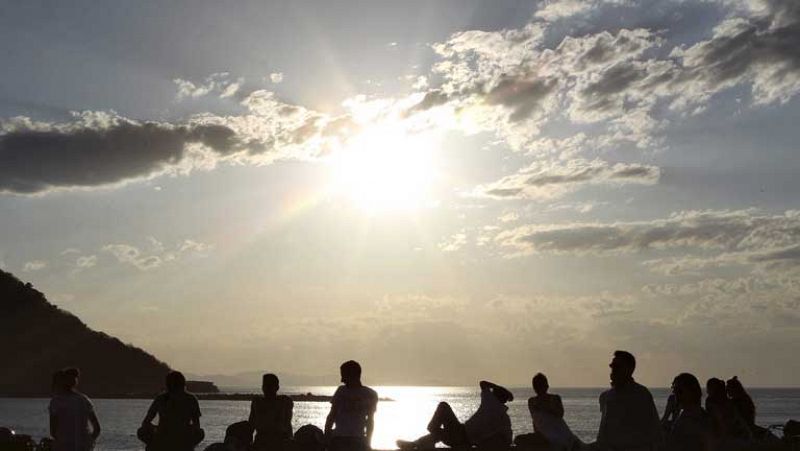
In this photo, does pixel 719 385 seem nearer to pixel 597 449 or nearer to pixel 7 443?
pixel 597 449

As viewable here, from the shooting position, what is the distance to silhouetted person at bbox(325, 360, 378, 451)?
1179cm

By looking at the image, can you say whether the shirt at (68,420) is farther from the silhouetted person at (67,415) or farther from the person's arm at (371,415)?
the person's arm at (371,415)

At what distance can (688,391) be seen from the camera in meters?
9.97

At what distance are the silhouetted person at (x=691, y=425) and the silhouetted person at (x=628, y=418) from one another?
0.17 metres

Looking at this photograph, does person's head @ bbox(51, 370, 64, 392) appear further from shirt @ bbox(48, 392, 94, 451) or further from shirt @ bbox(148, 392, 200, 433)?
shirt @ bbox(148, 392, 200, 433)

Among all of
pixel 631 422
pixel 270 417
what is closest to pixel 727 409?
pixel 631 422

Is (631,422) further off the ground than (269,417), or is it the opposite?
(269,417)

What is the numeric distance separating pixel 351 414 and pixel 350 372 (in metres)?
0.58

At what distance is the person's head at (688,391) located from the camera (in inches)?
392

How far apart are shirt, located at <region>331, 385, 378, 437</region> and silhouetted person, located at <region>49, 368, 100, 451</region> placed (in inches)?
131

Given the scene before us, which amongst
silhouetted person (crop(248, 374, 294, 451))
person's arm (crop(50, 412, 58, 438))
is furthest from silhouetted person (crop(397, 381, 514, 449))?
person's arm (crop(50, 412, 58, 438))

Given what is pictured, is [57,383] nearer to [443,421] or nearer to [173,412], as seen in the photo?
[173,412]

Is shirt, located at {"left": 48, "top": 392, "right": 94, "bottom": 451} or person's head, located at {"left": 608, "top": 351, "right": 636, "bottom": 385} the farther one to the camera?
shirt, located at {"left": 48, "top": 392, "right": 94, "bottom": 451}

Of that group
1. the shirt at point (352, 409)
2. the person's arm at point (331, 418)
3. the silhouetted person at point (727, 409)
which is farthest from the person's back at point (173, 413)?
the silhouetted person at point (727, 409)
